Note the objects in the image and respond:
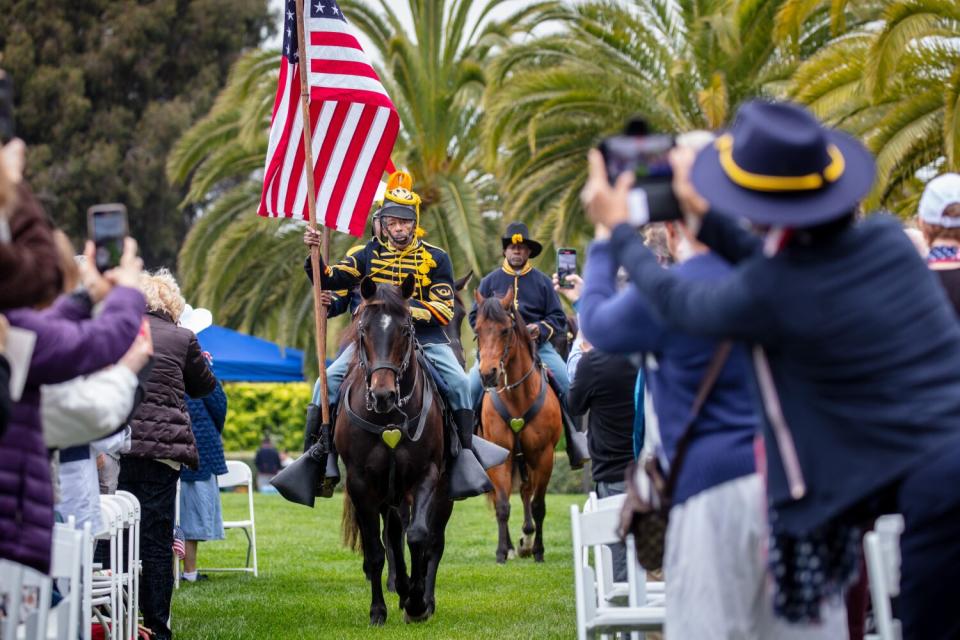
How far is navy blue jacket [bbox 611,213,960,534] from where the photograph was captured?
3807mm

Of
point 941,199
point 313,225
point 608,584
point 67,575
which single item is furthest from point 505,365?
point 67,575

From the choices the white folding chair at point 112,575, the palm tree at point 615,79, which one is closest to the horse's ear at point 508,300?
the palm tree at point 615,79

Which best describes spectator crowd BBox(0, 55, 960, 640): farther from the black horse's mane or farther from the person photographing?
the black horse's mane

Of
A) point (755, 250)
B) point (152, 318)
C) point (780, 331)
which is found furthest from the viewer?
point (152, 318)

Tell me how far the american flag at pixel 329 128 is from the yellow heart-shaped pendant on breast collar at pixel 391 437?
2.20m

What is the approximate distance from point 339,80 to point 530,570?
5.04 metres

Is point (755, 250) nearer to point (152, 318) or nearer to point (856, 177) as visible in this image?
point (856, 177)

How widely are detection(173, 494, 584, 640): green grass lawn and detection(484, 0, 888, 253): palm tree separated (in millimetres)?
6100

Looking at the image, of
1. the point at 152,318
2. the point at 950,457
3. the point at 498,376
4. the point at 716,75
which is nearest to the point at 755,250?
the point at 950,457

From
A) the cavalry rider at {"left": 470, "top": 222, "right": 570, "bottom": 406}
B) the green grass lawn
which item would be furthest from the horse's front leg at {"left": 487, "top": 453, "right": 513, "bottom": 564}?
the cavalry rider at {"left": 470, "top": 222, "right": 570, "bottom": 406}

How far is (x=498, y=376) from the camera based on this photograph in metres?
14.2

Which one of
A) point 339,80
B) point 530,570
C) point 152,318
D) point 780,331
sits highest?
point 339,80

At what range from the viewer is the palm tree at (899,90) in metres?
14.9

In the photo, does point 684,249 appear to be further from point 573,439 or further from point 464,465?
point 573,439
